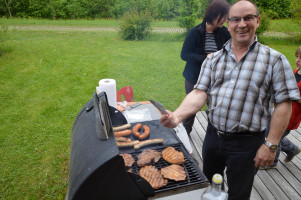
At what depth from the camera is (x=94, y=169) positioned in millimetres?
1198

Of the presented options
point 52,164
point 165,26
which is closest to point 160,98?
point 52,164

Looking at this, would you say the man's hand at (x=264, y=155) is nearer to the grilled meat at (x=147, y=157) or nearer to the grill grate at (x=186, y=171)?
the grill grate at (x=186, y=171)

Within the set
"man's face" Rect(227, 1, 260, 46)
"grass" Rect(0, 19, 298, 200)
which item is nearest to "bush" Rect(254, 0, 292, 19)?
"grass" Rect(0, 19, 298, 200)

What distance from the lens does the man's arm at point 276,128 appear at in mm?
1633

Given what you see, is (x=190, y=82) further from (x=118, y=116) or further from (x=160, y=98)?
(x=160, y=98)

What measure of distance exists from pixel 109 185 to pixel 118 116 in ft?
3.44

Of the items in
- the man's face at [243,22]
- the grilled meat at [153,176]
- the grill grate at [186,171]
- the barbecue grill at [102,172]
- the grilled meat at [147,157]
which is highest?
the man's face at [243,22]

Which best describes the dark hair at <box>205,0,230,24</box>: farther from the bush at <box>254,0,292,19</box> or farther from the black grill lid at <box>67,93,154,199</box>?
the bush at <box>254,0,292,19</box>

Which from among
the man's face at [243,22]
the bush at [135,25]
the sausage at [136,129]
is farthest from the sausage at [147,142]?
the bush at [135,25]

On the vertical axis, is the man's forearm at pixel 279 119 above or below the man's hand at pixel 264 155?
above

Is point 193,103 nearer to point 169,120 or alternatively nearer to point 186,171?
point 169,120

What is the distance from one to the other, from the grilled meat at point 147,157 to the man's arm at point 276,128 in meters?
0.85

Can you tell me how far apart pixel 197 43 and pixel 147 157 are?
1.90 meters

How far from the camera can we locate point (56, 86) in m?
6.78
